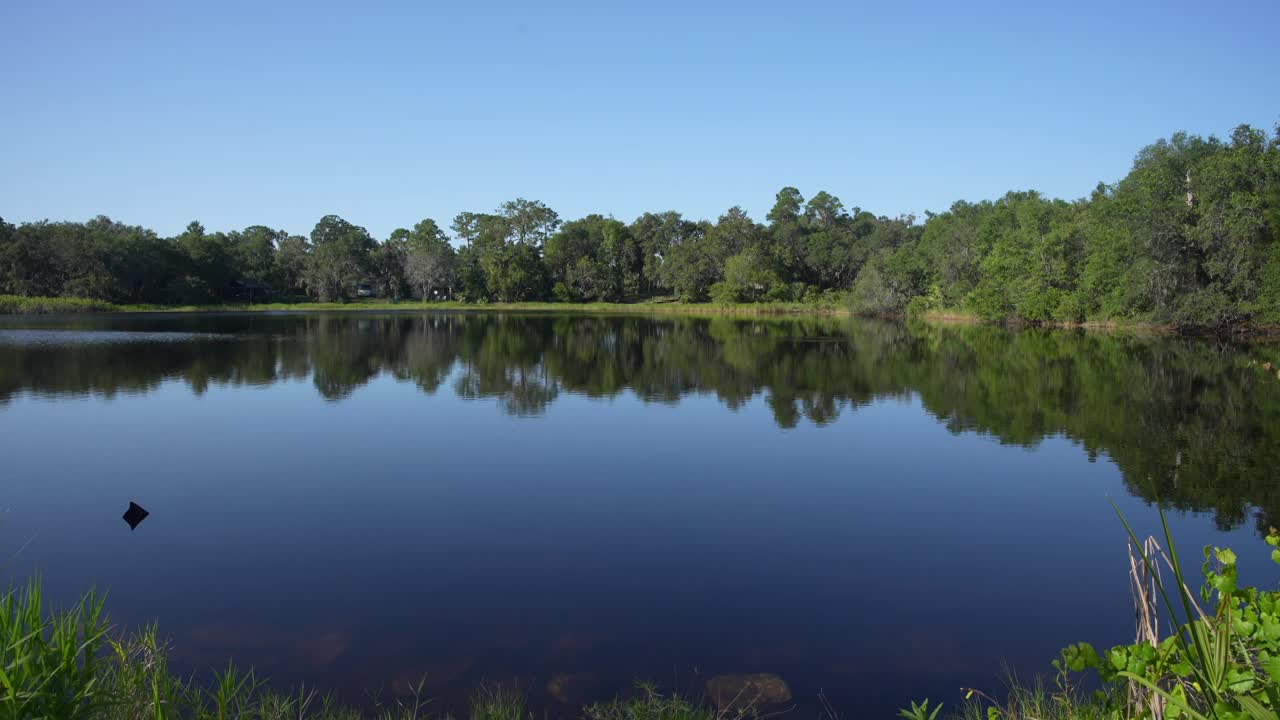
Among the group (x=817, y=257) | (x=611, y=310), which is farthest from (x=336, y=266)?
(x=817, y=257)

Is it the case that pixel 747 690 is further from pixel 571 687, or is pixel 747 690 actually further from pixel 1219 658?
pixel 1219 658

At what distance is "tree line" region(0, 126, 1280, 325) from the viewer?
4459 centimetres

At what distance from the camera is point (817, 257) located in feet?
319

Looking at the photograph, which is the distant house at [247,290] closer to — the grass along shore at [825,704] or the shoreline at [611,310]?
the shoreline at [611,310]

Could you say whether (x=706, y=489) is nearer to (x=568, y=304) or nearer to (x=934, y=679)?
(x=934, y=679)

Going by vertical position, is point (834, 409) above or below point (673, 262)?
below

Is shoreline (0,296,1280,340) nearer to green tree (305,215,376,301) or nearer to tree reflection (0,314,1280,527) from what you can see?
green tree (305,215,376,301)

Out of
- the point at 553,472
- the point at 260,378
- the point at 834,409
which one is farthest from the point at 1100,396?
the point at 260,378

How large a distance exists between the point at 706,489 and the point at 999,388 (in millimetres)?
15909

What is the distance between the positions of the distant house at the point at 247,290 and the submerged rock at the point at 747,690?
108008 mm

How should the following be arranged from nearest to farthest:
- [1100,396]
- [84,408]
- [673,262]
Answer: [84,408]
[1100,396]
[673,262]

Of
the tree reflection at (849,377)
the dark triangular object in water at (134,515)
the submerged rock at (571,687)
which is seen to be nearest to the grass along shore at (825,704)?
the submerged rock at (571,687)

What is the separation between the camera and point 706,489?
42.1 ft

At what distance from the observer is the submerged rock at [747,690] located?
20.3 ft
